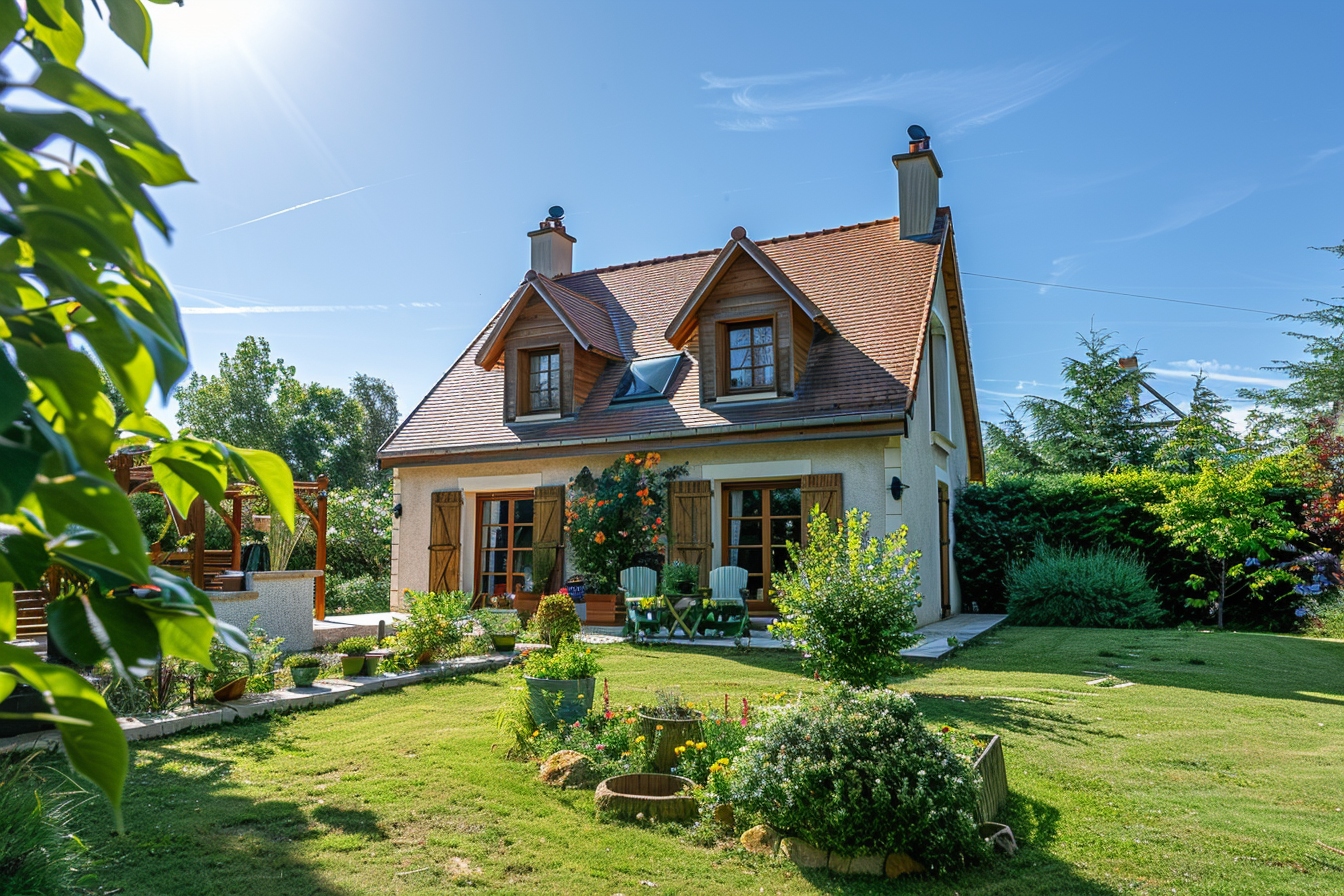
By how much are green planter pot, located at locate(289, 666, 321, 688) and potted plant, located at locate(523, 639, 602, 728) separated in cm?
231

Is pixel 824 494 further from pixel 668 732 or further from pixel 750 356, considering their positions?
pixel 668 732

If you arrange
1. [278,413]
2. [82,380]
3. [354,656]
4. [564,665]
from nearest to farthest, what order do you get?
[82,380] → [564,665] → [354,656] → [278,413]

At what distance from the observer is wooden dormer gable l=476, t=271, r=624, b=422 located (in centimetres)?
1397

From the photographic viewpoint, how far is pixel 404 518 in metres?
15.0

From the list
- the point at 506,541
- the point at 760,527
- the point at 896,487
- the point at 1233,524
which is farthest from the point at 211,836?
the point at 1233,524

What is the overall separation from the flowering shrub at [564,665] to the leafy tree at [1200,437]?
47.1 ft

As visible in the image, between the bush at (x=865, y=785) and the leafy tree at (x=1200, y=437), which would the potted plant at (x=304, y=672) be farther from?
the leafy tree at (x=1200, y=437)

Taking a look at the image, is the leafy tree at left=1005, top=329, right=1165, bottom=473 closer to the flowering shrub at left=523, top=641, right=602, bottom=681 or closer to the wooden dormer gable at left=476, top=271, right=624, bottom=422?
the wooden dormer gable at left=476, top=271, right=624, bottom=422

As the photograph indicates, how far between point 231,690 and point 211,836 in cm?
291

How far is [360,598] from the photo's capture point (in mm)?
16062

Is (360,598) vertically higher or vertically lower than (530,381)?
lower

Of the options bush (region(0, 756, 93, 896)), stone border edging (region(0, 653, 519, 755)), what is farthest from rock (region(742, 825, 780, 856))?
stone border edging (region(0, 653, 519, 755))

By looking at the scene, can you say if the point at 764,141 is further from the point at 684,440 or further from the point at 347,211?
the point at 347,211

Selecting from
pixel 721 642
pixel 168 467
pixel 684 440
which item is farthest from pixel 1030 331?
pixel 168 467
